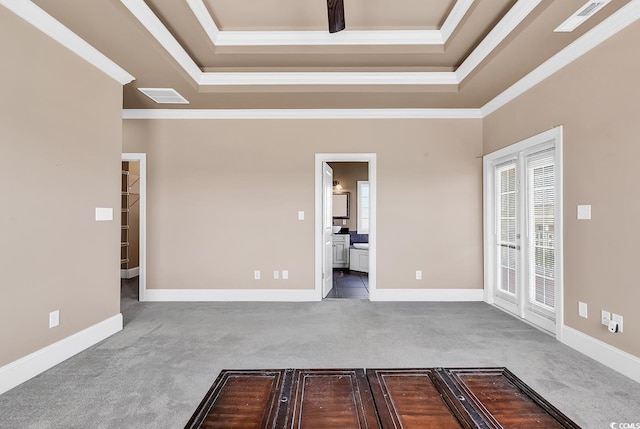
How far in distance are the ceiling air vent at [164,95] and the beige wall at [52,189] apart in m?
0.53

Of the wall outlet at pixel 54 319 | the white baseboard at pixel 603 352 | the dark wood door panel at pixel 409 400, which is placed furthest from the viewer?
the wall outlet at pixel 54 319

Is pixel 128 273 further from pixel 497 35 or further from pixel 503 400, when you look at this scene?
pixel 497 35

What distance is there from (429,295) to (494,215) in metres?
1.46

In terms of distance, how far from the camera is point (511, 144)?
3824 millimetres

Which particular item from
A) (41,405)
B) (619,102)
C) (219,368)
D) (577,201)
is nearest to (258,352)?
(219,368)

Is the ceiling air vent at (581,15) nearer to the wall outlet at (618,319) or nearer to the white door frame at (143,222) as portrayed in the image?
the wall outlet at (618,319)

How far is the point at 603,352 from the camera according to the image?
259 cm

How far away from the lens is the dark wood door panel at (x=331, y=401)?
1.65 metres

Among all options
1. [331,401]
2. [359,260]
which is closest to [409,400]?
[331,401]

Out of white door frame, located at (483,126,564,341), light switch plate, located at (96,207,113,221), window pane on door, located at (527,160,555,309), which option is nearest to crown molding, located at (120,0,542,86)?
white door frame, located at (483,126,564,341)

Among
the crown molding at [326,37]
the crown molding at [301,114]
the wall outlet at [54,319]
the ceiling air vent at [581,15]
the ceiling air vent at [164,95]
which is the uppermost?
the crown molding at [326,37]

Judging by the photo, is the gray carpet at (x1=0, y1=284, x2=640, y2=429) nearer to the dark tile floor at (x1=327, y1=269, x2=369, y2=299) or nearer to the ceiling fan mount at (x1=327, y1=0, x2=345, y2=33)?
the dark tile floor at (x1=327, y1=269, x2=369, y2=299)

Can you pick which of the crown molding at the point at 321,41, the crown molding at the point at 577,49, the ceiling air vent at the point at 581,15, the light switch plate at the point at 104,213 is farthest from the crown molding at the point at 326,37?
the light switch plate at the point at 104,213

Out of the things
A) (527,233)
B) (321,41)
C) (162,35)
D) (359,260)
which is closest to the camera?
(162,35)
